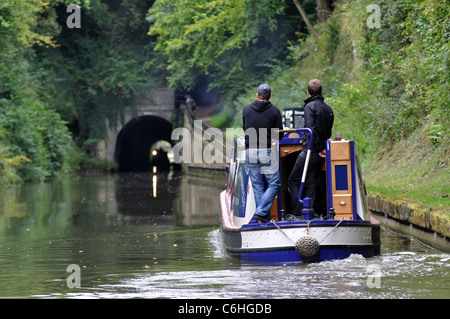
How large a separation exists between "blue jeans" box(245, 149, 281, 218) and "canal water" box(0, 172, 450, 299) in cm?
82

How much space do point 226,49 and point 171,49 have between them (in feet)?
11.4

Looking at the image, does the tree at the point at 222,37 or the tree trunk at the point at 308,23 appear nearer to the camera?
the tree trunk at the point at 308,23

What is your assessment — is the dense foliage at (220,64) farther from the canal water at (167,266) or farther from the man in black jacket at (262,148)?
the canal water at (167,266)

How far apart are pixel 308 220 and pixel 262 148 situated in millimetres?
1186

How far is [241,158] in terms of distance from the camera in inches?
446

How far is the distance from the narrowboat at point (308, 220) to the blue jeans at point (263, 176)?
0.57ft

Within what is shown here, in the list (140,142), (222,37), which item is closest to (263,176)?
(222,37)

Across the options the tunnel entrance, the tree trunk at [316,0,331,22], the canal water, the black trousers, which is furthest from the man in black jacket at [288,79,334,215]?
the tunnel entrance

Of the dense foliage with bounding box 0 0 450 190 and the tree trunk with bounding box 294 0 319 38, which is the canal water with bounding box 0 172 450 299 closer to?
the dense foliage with bounding box 0 0 450 190

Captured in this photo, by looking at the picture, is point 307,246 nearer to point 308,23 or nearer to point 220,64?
point 308,23

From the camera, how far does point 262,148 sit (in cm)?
1086

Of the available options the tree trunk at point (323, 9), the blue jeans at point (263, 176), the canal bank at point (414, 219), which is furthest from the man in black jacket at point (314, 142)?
the tree trunk at point (323, 9)

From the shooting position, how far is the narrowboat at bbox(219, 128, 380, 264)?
10.1 meters

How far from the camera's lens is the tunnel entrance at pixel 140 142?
184 feet
